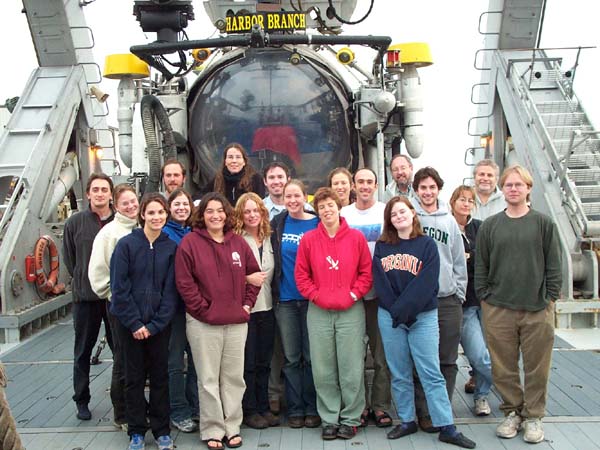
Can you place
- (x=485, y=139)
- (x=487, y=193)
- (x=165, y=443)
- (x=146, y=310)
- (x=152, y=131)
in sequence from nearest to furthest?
(x=146, y=310) < (x=165, y=443) < (x=487, y=193) < (x=152, y=131) < (x=485, y=139)

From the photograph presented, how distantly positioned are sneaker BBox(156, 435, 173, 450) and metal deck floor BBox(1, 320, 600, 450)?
0.10 metres

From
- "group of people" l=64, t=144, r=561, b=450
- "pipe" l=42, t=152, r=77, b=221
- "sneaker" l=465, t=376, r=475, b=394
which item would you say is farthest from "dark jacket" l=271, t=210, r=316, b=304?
"pipe" l=42, t=152, r=77, b=221

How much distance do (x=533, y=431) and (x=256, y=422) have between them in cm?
174

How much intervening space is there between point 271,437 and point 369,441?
2.03 feet

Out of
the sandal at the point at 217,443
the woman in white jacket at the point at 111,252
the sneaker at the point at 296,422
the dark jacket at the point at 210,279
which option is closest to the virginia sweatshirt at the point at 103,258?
the woman in white jacket at the point at 111,252

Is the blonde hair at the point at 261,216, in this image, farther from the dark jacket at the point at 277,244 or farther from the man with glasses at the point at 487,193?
the man with glasses at the point at 487,193

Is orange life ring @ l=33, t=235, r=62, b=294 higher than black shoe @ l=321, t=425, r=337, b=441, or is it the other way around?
orange life ring @ l=33, t=235, r=62, b=294

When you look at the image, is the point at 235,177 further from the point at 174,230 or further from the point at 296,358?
the point at 296,358

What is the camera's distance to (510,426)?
171 inches

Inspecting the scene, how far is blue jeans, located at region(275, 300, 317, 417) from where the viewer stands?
15.0 feet

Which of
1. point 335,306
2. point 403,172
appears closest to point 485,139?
point 403,172

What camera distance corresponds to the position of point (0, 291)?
6961mm

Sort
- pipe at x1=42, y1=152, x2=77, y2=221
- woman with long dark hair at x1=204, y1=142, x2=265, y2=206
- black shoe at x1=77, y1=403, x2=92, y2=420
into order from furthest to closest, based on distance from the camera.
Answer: pipe at x1=42, y1=152, x2=77, y2=221 → woman with long dark hair at x1=204, y1=142, x2=265, y2=206 → black shoe at x1=77, y1=403, x2=92, y2=420

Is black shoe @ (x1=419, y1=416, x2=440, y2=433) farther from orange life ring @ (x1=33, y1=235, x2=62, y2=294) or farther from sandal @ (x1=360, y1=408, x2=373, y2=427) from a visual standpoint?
orange life ring @ (x1=33, y1=235, x2=62, y2=294)
